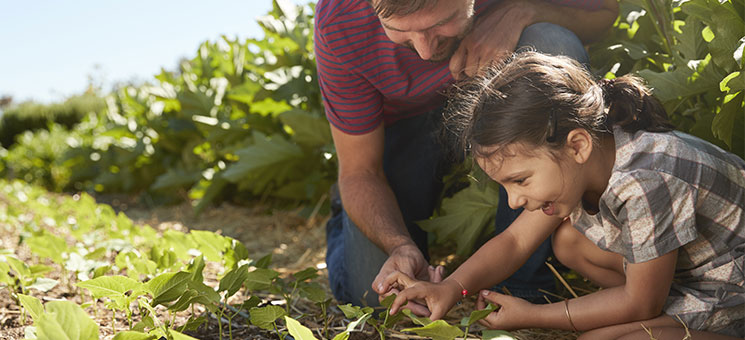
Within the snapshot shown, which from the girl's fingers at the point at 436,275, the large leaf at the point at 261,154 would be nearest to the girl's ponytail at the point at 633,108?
the girl's fingers at the point at 436,275

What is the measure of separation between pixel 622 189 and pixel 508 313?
16.2 inches

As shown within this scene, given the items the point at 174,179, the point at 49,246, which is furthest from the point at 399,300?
the point at 174,179

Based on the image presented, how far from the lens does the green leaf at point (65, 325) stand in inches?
40.7

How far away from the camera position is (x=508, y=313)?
1.44m

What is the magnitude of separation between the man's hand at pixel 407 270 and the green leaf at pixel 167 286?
1.57ft

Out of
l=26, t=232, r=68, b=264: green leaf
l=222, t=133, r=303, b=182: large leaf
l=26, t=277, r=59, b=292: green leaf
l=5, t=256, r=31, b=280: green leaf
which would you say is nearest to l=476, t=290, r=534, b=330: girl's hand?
l=26, t=277, r=59, b=292: green leaf

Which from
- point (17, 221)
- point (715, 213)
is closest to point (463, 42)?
point (715, 213)

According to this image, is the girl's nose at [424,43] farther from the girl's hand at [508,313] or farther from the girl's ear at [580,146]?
the girl's hand at [508,313]

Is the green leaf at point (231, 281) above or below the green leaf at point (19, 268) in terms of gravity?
above

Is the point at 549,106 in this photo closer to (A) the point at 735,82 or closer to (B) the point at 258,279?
(A) the point at 735,82

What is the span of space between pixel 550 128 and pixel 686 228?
34 cm

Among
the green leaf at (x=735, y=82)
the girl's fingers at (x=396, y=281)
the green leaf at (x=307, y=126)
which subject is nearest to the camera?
Result: the green leaf at (x=735, y=82)

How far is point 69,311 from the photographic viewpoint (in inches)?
42.1

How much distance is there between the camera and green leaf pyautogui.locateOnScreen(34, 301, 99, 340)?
103cm
